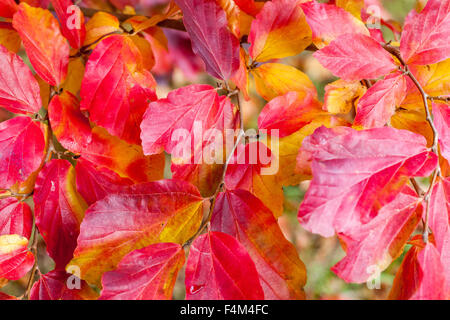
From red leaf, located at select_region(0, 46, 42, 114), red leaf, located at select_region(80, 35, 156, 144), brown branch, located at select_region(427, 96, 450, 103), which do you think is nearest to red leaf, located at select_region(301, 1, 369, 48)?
brown branch, located at select_region(427, 96, 450, 103)

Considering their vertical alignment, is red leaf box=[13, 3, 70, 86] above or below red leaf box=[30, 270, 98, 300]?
above

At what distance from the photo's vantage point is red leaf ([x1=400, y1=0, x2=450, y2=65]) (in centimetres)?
39

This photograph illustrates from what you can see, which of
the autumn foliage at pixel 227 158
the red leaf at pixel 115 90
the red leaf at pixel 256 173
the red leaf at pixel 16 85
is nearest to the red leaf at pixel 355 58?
the autumn foliage at pixel 227 158

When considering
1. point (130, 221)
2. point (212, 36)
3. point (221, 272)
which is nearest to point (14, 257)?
point (130, 221)

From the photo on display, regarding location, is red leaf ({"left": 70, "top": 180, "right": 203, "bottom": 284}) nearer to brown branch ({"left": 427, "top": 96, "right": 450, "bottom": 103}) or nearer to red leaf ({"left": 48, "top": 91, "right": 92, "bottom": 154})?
red leaf ({"left": 48, "top": 91, "right": 92, "bottom": 154})

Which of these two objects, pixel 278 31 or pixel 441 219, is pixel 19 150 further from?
pixel 441 219

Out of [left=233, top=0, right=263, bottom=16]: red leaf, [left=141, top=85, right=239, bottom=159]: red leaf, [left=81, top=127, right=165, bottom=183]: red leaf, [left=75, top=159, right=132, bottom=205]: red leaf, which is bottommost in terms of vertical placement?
[left=75, top=159, right=132, bottom=205]: red leaf

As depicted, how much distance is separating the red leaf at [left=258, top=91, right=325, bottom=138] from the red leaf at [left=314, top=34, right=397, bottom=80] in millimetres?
58

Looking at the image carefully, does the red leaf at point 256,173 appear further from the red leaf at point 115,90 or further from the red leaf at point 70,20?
the red leaf at point 70,20

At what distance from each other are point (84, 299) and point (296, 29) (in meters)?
0.44

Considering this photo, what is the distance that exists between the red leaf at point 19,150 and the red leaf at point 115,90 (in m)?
0.08

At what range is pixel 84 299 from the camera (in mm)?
449

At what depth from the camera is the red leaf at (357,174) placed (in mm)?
333
